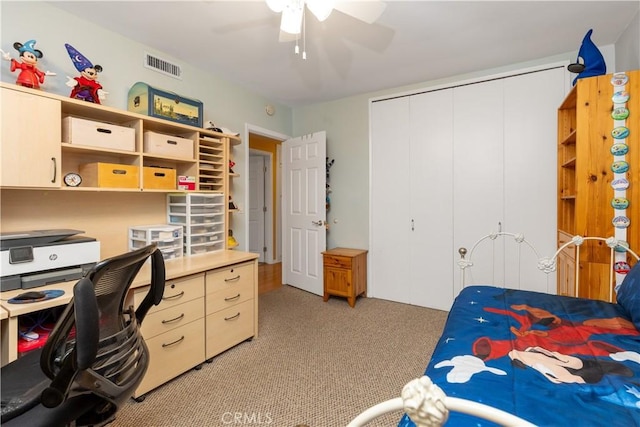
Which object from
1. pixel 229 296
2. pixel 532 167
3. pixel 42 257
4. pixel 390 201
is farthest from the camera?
pixel 390 201

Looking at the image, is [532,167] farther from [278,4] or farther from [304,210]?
[278,4]

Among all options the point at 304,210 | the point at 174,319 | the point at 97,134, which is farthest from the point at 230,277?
the point at 304,210

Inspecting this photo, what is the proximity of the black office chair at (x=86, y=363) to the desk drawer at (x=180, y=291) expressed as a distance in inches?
26.2

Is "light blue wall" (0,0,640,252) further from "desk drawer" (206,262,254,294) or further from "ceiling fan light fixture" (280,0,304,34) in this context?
"ceiling fan light fixture" (280,0,304,34)

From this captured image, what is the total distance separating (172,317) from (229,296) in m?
0.48

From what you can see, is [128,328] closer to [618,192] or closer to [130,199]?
[130,199]

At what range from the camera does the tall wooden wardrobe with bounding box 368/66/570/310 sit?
282 centimetres

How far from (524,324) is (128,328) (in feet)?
5.53

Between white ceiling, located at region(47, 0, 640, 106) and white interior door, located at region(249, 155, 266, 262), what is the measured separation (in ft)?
8.30

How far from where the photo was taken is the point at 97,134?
6.29 feet

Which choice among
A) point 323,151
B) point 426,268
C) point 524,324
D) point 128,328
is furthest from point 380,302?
point 128,328

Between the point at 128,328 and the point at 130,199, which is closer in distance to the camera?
the point at 128,328

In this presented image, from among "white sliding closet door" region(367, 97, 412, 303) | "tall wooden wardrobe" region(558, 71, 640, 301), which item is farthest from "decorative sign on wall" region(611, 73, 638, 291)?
"white sliding closet door" region(367, 97, 412, 303)

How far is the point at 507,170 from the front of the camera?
2.95m
